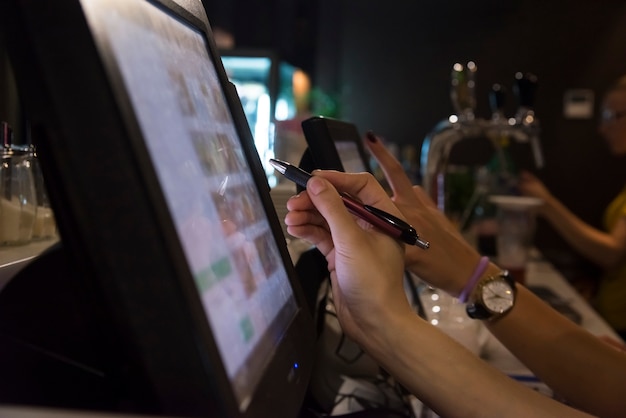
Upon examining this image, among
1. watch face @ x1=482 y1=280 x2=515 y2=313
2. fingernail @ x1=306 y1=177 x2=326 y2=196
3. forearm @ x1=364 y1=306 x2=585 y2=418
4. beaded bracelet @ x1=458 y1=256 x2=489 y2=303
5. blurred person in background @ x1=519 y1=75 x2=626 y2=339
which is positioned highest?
fingernail @ x1=306 y1=177 x2=326 y2=196

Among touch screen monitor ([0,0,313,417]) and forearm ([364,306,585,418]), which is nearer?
touch screen monitor ([0,0,313,417])

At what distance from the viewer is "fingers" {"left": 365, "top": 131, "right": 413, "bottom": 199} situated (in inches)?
30.7

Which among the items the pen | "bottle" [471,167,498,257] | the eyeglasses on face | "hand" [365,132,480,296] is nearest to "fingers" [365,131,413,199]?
"hand" [365,132,480,296]

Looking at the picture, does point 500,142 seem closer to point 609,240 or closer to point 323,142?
point 609,240

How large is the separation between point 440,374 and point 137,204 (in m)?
0.33

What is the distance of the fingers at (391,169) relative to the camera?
780 mm

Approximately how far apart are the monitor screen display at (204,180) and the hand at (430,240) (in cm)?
33

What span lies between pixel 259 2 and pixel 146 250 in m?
3.79

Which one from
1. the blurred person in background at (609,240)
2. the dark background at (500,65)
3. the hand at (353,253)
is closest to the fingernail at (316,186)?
the hand at (353,253)

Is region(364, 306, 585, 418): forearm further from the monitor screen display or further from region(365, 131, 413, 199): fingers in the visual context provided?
Answer: region(365, 131, 413, 199): fingers

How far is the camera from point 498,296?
30.5 inches

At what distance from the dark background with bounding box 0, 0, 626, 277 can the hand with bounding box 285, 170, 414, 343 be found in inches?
111

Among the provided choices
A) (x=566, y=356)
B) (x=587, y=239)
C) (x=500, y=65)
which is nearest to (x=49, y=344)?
(x=566, y=356)

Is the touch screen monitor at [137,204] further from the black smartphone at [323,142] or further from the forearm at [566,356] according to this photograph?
the forearm at [566,356]
